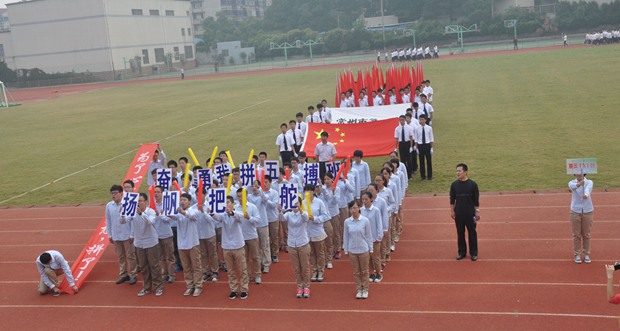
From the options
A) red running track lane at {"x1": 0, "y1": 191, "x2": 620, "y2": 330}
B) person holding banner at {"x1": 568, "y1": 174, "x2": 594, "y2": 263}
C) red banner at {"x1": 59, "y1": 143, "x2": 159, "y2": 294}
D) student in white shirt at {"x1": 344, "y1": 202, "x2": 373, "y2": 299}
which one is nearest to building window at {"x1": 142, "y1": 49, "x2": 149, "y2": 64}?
red banner at {"x1": 59, "y1": 143, "x2": 159, "y2": 294}

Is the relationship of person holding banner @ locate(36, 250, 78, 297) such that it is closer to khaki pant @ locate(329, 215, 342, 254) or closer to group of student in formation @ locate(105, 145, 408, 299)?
group of student in formation @ locate(105, 145, 408, 299)

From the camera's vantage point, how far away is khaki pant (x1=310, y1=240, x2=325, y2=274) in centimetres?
947

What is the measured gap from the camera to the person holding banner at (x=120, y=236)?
32.7 ft

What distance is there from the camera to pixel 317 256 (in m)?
9.60

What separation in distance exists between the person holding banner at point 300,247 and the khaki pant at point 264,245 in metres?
1.11

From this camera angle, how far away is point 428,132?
49.1 feet

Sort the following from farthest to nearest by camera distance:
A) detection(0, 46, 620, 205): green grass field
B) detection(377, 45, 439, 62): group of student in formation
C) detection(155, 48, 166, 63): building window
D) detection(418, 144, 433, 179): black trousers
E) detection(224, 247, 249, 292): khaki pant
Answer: detection(155, 48, 166, 63): building window → detection(377, 45, 439, 62): group of student in formation → detection(0, 46, 620, 205): green grass field → detection(418, 144, 433, 179): black trousers → detection(224, 247, 249, 292): khaki pant

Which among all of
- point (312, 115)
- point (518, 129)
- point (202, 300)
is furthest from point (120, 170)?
point (518, 129)

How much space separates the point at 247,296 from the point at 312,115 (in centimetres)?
934

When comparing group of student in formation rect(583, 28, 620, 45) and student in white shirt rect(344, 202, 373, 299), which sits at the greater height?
group of student in formation rect(583, 28, 620, 45)

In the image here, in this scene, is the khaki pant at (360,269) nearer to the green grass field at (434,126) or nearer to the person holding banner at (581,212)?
the person holding banner at (581,212)

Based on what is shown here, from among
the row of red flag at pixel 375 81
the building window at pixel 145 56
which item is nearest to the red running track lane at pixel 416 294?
the row of red flag at pixel 375 81

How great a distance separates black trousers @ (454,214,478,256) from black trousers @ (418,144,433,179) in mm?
5305

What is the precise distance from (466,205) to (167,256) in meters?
4.69
